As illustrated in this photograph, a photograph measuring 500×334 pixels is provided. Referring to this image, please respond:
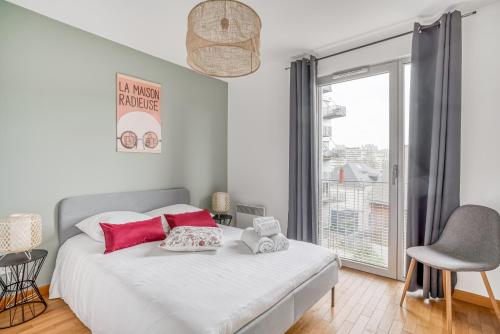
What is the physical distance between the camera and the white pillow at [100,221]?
2.32m

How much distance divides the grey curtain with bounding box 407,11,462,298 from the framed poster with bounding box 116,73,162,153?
112 inches

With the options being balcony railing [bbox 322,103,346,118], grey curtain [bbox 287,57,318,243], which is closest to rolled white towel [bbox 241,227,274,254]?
grey curtain [bbox 287,57,318,243]

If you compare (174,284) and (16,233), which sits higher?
(16,233)

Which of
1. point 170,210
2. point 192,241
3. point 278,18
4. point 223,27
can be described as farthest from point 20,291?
point 278,18

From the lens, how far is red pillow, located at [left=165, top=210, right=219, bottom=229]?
103 inches

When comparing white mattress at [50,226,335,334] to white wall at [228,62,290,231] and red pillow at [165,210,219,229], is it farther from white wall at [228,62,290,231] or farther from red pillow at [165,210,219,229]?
white wall at [228,62,290,231]

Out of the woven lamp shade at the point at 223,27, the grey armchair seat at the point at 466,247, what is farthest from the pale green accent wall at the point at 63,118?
the grey armchair seat at the point at 466,247

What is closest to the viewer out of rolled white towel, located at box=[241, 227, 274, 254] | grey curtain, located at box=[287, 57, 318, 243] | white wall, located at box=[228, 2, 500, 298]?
rolled white towel, located at box=[241, 227, 274, 254]

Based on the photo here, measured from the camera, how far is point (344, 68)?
3051 millimetres

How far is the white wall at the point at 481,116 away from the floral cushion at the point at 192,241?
2.29 metres

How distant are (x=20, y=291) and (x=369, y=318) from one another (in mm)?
2973

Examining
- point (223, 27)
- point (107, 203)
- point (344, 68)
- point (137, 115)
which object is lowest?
point (107, 203)

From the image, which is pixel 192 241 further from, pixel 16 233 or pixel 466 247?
pixel 466 247

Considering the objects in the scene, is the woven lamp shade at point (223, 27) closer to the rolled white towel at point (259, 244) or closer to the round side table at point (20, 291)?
the rolled white towel at point (259, 244)
